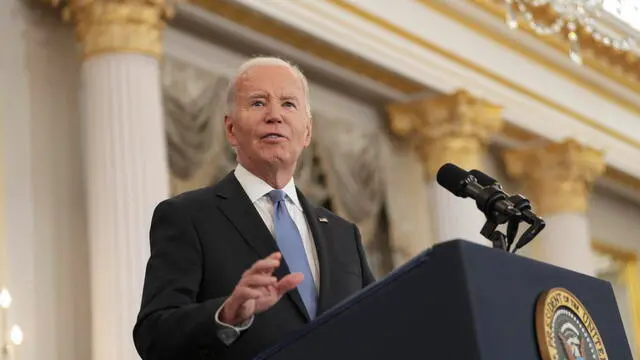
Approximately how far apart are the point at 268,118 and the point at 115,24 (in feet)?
13.9

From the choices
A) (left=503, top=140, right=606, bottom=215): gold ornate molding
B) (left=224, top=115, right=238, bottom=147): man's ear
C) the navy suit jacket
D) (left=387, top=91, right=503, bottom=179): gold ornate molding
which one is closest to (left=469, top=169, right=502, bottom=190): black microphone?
the navy suit jacket

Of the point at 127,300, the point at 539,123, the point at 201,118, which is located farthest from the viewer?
the point at 539,123

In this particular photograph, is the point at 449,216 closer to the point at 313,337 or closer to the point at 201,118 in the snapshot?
the point at 201,118

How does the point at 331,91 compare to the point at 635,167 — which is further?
the point at 635,167

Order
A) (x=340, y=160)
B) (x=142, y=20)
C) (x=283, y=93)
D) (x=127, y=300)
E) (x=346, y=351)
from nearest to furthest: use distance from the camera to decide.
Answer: (x=346, y=351)
(x=283, y=93)
(x=127, y=300)
(x=142, y=20)
(x=340, y=160)

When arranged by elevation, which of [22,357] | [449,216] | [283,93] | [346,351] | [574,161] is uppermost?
[574,161]

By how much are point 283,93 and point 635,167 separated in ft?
31.2

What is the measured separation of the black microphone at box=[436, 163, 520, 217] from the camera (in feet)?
7.48

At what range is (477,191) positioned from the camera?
234cm

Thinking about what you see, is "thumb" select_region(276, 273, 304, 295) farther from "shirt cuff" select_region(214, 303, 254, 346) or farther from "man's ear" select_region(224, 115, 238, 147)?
"man's ear" select_region(224, 115, 238, 147)

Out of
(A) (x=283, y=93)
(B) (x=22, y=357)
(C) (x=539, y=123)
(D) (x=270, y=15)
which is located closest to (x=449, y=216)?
(C) (x=539, y=123)

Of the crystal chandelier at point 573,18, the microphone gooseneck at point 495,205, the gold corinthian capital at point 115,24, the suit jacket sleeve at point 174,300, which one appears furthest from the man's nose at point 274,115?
the crystal chandelier at point 573,18

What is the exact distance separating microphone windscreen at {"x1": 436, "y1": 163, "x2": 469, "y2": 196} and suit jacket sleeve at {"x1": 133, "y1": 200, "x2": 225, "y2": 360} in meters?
0.51

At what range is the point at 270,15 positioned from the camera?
7.48 metres
